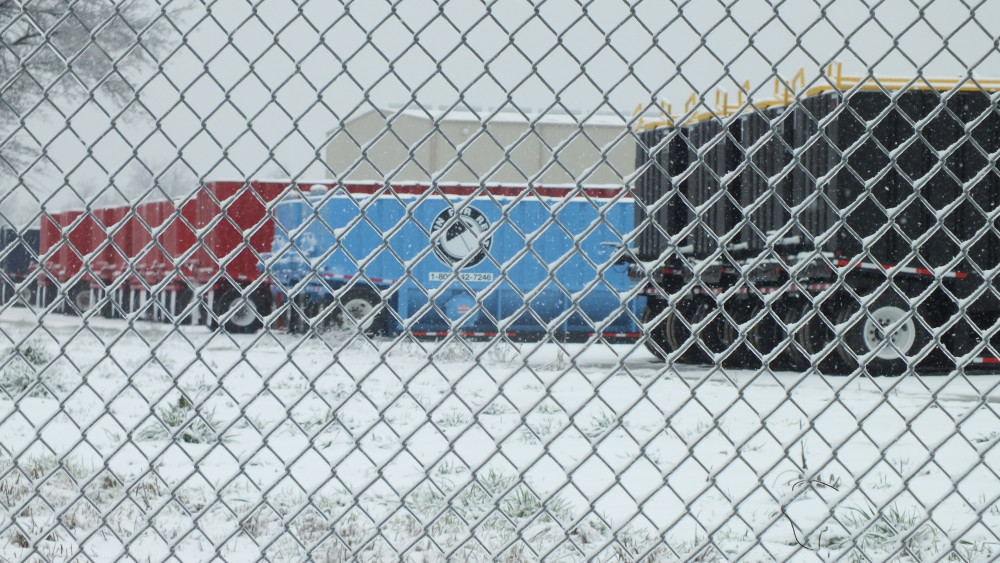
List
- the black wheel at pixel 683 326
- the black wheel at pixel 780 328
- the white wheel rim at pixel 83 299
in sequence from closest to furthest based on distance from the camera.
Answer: the black wheel at pixel 780 328 < the black wheel at pixel 683 326 < the white wheel rim at pixel 83 299

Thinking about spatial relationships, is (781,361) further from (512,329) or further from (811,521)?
(811,521)

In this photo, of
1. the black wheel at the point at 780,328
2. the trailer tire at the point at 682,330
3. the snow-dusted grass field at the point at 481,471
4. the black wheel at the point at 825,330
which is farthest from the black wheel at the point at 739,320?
the snow-dusted grass field at the point at 481,471

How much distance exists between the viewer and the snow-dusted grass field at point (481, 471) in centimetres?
270

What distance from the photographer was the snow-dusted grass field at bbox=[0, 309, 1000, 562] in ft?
8.86

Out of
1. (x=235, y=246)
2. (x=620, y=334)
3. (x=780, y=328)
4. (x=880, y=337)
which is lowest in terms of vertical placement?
(x=620, y=334)

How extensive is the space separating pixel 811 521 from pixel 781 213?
6567 millimetres

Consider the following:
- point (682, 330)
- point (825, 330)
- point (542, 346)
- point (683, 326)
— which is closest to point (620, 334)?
point (682, 330)

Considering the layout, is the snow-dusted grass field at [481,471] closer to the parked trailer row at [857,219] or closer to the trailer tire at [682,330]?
the parked trailer row at [857,219]

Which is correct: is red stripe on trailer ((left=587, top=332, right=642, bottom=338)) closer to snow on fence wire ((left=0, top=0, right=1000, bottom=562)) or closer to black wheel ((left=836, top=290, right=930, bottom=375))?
snow on fence wire ((left=0, top=0, right=1000, bottom=562))

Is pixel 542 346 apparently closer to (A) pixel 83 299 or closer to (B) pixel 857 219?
(B) pixel 857 219

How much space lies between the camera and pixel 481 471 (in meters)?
4.94

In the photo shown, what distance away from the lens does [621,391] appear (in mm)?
8492

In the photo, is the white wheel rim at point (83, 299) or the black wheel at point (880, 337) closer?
the black wheel at point (880, 337)

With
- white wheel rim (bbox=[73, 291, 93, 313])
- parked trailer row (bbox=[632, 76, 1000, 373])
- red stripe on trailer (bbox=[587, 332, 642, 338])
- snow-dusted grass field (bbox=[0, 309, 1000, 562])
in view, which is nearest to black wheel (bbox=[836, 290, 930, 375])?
parked trailer row (bbox=[632, 76, 1000, 373])
